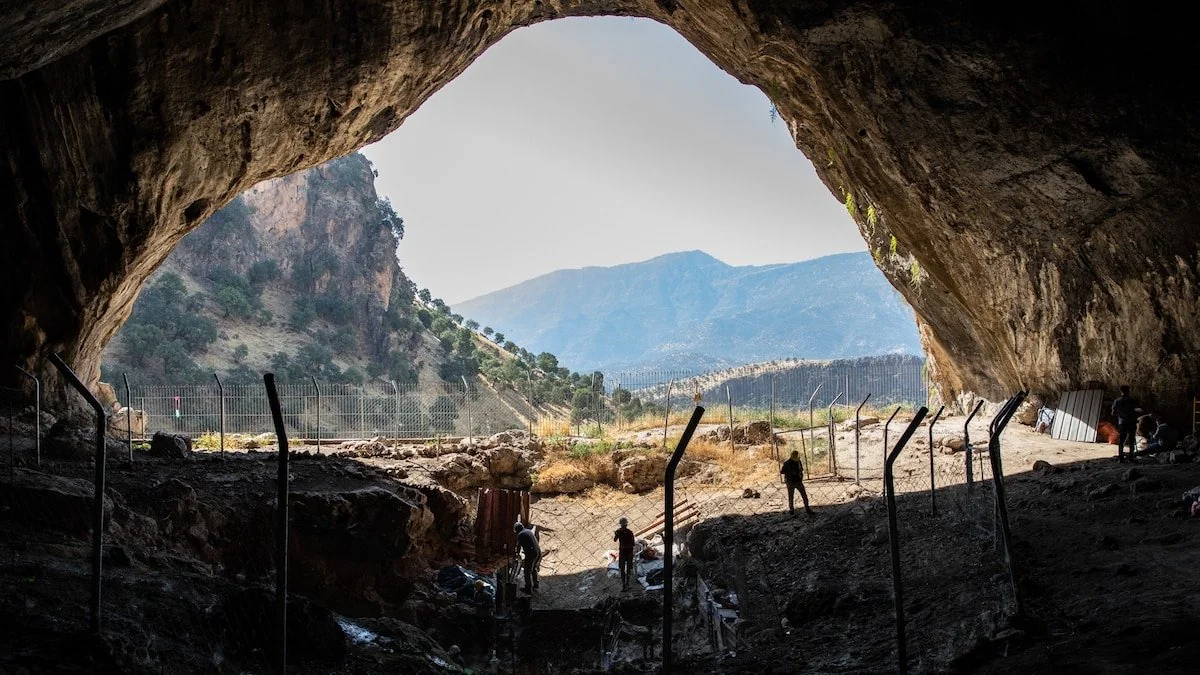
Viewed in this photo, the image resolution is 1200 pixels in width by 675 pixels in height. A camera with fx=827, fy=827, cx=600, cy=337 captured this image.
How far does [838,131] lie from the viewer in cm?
1532

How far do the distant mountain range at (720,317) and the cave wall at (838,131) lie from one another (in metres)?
103

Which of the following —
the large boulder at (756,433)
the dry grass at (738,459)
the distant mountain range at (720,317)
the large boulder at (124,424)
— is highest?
the distant mountain range at (720,317)

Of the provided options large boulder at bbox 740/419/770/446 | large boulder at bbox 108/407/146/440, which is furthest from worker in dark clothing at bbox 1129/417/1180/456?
large boulder at bbox 108/407/146/440

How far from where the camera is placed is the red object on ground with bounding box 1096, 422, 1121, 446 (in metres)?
14.9

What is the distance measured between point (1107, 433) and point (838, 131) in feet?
24.3

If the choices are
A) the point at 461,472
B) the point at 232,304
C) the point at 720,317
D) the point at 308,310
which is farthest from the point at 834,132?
the point at 720,317

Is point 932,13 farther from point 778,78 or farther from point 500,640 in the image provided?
point 500,640

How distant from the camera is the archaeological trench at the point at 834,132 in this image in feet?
34.2

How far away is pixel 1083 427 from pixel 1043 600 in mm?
10665

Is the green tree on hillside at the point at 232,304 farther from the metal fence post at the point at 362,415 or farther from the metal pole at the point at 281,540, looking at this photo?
the metal pole at the point at 281,540

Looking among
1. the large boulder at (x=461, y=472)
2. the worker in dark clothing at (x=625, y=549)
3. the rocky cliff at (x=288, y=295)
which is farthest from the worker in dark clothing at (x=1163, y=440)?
the rocky cliff at (x=288, y=295)

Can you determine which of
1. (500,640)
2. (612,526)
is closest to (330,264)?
(612,526)

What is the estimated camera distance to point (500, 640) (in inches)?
454

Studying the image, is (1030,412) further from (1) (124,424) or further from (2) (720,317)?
(2) (720,317)
